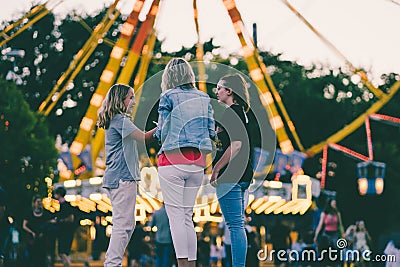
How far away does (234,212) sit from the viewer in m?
6.40

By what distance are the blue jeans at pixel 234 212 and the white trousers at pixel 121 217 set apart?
0.62 metres

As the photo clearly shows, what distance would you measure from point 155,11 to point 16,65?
2225cm

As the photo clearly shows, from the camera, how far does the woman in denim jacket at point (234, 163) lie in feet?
21.0

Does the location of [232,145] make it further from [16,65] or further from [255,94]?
[16,65]

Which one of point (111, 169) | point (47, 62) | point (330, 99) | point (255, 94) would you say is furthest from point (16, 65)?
point (111, 169)

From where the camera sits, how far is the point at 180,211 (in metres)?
6.08

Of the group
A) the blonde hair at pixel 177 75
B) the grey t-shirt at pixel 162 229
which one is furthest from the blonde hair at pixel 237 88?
the grey t-shirt at pixel 162 229

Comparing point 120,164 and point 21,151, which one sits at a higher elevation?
point 21,151

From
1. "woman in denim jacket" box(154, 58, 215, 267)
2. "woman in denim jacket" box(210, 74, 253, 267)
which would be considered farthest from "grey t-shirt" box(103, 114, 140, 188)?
"woman in denim jacket" box(210, 74, 253, 267)

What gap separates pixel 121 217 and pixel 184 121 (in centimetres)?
83

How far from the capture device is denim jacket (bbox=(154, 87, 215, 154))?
6117 mm

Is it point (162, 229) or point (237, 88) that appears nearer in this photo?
point (237, 88)

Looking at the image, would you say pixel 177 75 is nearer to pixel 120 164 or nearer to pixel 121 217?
pixel 120 164

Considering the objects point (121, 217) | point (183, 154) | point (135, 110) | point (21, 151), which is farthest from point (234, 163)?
point (135, 110)
